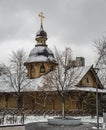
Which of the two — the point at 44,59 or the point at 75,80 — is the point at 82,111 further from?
the point at 44,59

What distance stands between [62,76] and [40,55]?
10.8 meters

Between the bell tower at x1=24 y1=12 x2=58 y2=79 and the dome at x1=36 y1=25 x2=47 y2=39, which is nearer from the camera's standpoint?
the bell tower at x1=24 y1=12 x2=58 y2=79

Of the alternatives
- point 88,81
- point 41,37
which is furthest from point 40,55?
point 88,81

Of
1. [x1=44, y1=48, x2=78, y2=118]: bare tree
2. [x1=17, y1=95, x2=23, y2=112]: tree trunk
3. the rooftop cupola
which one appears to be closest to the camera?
[x1=44, y1=48, x2=78, y2=118]: bare tree

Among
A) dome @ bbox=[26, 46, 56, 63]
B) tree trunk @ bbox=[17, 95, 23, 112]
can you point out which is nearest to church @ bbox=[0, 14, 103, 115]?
dome @ bbox=[26, 46, 56, 63]

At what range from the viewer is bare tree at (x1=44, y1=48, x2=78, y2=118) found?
124 ft

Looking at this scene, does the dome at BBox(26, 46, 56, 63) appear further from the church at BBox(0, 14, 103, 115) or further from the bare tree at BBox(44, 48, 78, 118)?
the bare tree at BBox(44, 48, 78, 118)

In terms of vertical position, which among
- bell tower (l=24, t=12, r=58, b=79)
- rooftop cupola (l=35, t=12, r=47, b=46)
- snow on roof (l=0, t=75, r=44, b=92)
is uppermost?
rooftop cupola (l=35, t=12, r=47, b=46)

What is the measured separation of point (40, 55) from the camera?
166ft

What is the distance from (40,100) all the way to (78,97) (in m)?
5.52

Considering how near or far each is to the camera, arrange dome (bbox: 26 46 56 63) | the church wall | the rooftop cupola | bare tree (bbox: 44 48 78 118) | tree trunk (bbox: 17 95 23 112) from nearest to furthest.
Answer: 1. bare tree (bbox: 44 48 78 118)
2. the church wall
3. tree trunk (bbox: 17 95 23 112)
4. dome (bbox: 26 46 56 63)
5. the rooftop cupola

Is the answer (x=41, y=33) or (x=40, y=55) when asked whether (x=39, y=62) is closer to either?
(x=40, y=55)

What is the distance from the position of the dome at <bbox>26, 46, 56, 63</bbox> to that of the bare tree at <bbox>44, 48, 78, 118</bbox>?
9533mm

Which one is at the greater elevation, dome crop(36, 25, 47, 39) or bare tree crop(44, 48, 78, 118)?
dome crop(36, 25, 47, 39)
